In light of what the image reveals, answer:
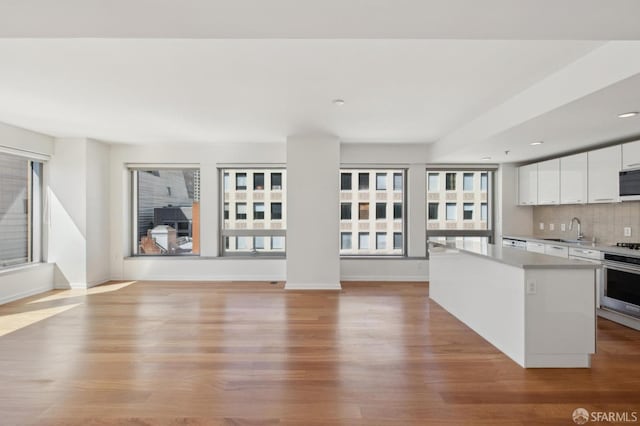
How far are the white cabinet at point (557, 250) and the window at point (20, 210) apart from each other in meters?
7.88

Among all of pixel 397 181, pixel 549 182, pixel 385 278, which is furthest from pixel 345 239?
pixel 549 182

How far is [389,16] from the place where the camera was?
5.87 feet

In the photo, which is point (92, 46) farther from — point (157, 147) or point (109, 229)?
point (109, 229)

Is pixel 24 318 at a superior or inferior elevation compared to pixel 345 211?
inferior

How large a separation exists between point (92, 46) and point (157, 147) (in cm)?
405

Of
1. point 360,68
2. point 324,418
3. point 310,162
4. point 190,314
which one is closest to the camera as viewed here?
point 324,418

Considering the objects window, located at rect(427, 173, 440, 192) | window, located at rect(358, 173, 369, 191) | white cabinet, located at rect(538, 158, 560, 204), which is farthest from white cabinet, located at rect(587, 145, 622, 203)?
window, located at rect(358, 173, 369, 191)

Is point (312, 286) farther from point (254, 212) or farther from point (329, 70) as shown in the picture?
point (329, 70)

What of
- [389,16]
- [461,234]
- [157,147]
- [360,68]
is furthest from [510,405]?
[157,147]

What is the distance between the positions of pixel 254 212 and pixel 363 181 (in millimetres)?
2201

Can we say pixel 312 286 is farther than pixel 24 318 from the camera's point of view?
Yes

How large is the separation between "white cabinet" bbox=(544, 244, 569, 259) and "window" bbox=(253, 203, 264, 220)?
15.6 feet

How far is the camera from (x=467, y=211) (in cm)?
670

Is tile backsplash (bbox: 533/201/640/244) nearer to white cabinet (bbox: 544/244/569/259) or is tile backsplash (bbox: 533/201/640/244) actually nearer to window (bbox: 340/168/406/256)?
white cabinet (bbox: 544/244/569/259)
